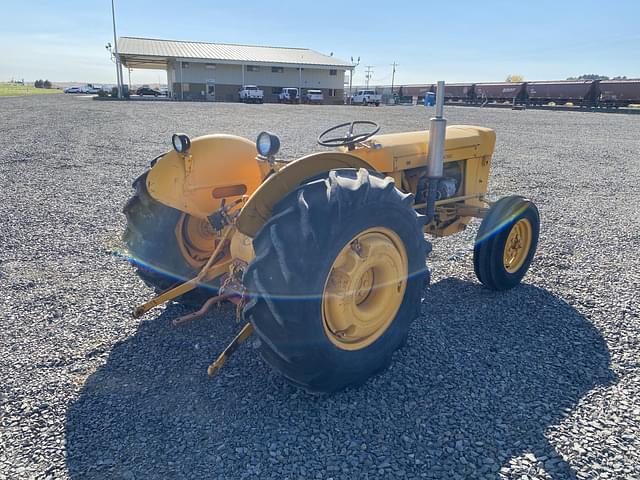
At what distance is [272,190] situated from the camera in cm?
282

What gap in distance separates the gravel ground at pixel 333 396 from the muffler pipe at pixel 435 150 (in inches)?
36.4

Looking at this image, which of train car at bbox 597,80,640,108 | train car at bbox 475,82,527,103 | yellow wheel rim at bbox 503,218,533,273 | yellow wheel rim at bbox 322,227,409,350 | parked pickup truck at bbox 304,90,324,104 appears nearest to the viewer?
yellow wheel rim at bbox 322,227,409,350

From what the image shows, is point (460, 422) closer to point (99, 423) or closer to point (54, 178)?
point (99, 423)

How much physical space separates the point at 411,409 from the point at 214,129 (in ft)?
55.8

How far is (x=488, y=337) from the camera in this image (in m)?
3.72

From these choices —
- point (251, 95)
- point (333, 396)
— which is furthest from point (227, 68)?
point (333, 396)

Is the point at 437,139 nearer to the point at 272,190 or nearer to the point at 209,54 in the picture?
the point at 272,190

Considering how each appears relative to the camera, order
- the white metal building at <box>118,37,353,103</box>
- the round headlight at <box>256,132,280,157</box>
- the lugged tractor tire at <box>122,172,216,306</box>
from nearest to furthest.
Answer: the round headlight at <box>256,132,280,157</box> < the lugged tractor tire at <box>122,172,216,306</box> < the white metal building at <box>118,37,353,103</box>

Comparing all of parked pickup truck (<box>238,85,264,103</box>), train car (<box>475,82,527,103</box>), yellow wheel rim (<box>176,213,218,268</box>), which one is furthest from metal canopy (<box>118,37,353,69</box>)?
yellow wheel rim (<box>176,213,218,268</box>)

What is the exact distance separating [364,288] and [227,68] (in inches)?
2115

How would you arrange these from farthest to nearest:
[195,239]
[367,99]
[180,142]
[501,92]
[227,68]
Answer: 1. [227,68]
2. [367,99]
3. [501,92]
4. [195,239]
5. [180,142]

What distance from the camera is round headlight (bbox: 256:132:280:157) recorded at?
3186mm

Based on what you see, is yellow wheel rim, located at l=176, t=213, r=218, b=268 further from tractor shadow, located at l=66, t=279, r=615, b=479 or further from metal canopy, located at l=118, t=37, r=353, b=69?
metal canopy, located at l=118, t=37, r=353, b=69

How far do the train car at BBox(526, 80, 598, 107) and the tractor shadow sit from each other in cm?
3847
